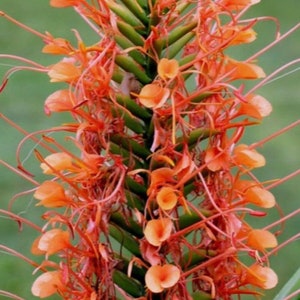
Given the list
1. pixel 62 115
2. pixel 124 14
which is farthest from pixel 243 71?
pixel 62 115

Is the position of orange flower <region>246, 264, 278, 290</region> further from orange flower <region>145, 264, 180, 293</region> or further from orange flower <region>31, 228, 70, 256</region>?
orange flower <region>31, 228, 70, 256</region>

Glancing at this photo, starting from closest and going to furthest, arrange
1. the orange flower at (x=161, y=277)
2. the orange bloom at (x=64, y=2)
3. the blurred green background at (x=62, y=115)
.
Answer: the orange flower at (x=161, y=277) → the orange bloom at (x=64, y=2) → the blurred green background at (x=62, y=115)

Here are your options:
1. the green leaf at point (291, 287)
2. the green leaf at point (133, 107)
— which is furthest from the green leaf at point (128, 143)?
the green leaf at point (291, 287)

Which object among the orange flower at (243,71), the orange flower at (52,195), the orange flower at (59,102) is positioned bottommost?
the orange flower at (243,71)

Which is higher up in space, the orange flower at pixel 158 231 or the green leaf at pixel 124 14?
the green leaf at pixel 124 14

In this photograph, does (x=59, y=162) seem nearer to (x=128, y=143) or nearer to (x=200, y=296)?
(x=128, y=143)

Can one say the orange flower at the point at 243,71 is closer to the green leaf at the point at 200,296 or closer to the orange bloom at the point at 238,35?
the orange bloom at the point at 238,35

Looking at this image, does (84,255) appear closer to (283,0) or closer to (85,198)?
(85,198)

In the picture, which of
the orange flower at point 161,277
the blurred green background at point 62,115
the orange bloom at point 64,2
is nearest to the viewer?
the orange flower at point 161,277
